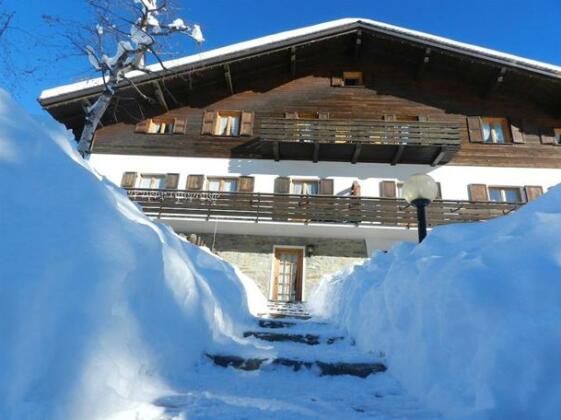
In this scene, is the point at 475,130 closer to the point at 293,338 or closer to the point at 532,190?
the point at 532,190

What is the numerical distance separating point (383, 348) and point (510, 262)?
60.4 inches

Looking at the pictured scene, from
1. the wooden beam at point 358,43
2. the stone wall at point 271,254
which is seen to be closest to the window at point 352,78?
the wooden beam at point 358,43

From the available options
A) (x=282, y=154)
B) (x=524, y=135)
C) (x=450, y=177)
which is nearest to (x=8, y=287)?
(x=282, y=154)

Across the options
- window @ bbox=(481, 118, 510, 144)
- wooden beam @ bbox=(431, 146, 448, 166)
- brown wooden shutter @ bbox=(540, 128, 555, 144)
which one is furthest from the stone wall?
brown wooden shutter @ bbox=(540, 128, 555, 144)

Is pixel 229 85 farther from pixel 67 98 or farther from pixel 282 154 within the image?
pixel 67 98

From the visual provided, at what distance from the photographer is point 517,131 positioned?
15688 mm

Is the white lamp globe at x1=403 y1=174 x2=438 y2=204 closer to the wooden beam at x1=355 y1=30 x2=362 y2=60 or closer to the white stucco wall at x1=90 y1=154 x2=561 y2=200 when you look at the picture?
the white stucco wall at x1=90 y1=154 x2=561 y2=200

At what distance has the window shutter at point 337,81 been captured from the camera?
16.9m

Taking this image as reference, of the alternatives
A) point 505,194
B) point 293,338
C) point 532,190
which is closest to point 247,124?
point 505,194

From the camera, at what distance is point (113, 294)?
6.44 feet

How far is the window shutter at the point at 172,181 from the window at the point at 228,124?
8.60ft

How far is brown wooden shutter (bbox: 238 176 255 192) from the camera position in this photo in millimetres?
14522

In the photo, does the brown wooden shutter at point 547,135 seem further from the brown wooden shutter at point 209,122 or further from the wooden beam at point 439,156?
the brown wooden shutter at point 209,122

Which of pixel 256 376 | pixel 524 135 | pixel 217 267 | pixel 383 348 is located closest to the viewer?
pixel 256 376
